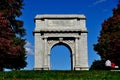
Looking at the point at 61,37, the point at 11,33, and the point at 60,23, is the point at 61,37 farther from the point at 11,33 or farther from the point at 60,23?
the point at 11,33

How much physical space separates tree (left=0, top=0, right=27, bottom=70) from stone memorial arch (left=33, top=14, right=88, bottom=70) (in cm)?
230

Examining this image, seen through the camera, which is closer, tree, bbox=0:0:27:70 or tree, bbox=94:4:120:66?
tree, bbox=0:0:27:70

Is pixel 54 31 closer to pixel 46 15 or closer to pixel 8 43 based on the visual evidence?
pixel 46 15

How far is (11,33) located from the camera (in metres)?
41.4

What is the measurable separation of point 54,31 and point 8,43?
11.4 m

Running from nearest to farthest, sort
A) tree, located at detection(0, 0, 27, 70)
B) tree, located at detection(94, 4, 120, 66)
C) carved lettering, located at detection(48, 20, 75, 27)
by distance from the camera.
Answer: tree, located at detection(0, 0, 27, 70)
tree, located at detection(94, 4, 120, 66)
carved lettering, located at detection(48, 20, 75, 27)

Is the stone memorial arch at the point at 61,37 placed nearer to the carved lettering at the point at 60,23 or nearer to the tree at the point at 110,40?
the carved lettering at the point at 60,23

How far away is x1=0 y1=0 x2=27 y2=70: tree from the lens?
40062 mm

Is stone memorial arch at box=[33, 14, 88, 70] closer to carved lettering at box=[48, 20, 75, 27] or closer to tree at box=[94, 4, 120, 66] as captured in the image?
carved lettering at box=[48, 20, 75, 27]

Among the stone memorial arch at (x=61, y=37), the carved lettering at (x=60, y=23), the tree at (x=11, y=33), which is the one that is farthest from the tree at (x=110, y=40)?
the tree at (x=11, y=33)

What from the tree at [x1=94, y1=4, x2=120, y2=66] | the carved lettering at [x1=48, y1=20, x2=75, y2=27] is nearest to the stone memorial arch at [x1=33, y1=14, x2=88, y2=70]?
the carved lettering at [x1=48, y1=20, x2=75, y2=27]

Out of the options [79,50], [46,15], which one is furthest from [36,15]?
[79,50]

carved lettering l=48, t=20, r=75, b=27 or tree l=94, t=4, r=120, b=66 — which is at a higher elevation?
carved lettering l=48, t=20, r=75, b=27

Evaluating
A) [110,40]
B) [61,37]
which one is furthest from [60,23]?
[110,40]
